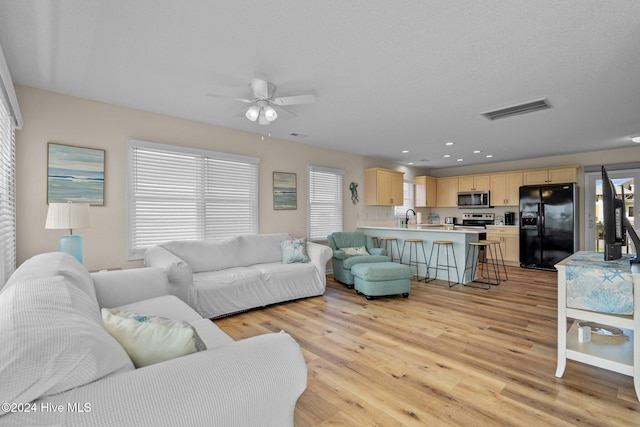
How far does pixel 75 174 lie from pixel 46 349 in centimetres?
319

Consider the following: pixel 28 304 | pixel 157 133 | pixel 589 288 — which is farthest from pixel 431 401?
pixel 157 133

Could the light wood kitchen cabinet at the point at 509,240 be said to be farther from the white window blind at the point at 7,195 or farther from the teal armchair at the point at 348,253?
the white window blind at the point at 7,195

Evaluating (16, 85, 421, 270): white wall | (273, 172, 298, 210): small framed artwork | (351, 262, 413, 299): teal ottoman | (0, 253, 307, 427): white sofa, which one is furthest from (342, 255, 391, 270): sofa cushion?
(0, 253, 307, 427): white sofa

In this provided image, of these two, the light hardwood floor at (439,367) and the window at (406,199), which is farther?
the window at (406,199)

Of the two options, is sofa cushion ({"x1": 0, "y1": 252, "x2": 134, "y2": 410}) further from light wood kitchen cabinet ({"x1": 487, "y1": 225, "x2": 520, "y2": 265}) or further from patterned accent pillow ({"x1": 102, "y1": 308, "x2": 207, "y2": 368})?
light wood kitchen cabinet ({"x1": 487, "y1": 225, "x2": 520, "y2": 265})

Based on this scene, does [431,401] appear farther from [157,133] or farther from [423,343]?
[157,133]

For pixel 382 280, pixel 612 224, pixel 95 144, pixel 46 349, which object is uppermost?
pixel 95 144

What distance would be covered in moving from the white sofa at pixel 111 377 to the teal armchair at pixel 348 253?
3.68 meters

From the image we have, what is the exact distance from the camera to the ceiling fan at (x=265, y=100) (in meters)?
2.75

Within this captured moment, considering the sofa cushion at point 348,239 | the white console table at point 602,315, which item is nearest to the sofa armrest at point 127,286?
the sofa cushion at point 348,239

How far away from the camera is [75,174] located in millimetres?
3207

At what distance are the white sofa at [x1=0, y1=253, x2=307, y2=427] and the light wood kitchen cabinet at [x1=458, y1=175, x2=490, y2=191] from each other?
759 centimetres

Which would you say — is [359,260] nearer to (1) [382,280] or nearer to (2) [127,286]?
(1) [382,280]

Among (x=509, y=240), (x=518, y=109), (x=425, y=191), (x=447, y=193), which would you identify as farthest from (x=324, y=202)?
(x=509, y=240)
